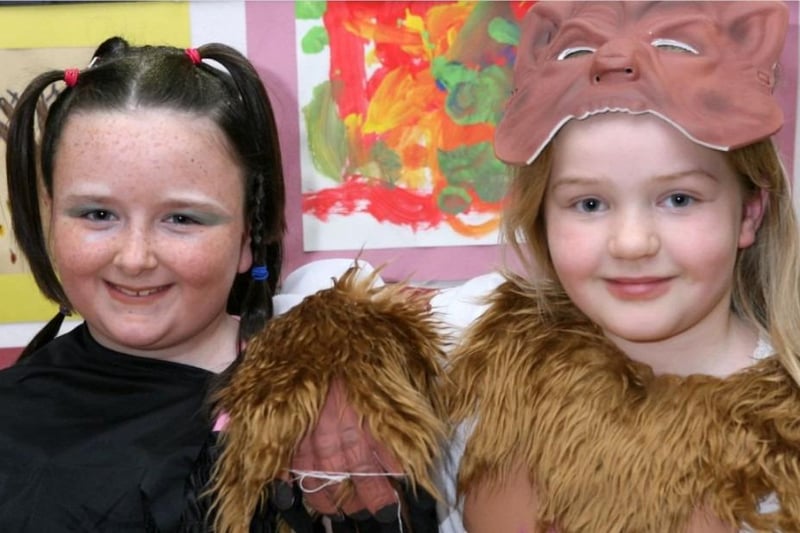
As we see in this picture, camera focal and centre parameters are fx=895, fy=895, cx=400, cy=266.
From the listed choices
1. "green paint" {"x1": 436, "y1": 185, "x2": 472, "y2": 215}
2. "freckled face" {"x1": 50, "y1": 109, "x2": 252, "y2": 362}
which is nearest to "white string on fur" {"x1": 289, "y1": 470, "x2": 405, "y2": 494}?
"freckled face" {"x1": 50, "y1": 109, "x2": 252, "y2": 362}

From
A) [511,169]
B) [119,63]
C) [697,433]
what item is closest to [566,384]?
[697,433]

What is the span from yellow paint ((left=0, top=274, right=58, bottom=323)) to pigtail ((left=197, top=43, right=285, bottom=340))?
641 mm

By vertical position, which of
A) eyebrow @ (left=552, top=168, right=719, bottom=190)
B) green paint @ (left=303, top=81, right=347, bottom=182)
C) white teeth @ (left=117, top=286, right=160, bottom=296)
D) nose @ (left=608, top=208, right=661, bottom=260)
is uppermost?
green paint @ (left=303, top=81, right=347, bottom=182)

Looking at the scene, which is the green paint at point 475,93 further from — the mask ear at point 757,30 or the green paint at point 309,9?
the mask ear at point 757,30

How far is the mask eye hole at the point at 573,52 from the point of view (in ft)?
3.28

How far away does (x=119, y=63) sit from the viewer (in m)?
1.14

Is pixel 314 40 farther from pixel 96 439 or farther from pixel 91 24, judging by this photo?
pixel 96 439

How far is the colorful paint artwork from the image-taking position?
1630mm

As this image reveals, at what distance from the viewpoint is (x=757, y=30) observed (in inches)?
37.8

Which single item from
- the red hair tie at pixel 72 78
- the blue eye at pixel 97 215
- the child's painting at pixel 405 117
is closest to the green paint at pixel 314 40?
the child's painting at pixel 405 117

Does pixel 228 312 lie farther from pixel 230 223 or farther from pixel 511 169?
pixel 511 169

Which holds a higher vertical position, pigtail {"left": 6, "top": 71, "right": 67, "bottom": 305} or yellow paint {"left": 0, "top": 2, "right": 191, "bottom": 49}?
yellow paint {"left": 0, "top": 2, "right": 191, "bottom": 49}

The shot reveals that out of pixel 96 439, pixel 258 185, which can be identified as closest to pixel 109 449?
pixel 96 439

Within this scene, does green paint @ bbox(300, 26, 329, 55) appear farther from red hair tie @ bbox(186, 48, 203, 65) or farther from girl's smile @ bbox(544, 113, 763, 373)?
girl's smile @ bbox(544, 113, 763, 373)
